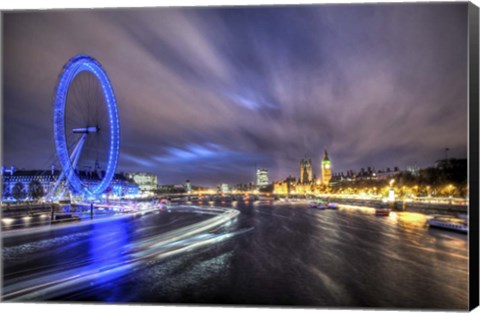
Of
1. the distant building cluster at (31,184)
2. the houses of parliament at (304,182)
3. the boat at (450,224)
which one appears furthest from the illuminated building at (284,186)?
the boat at (450,224)

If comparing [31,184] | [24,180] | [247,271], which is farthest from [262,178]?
[247,271]

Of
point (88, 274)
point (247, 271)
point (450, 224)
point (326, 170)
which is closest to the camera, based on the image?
point (88, 274)

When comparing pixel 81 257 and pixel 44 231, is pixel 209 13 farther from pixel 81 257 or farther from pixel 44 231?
pixel 44 231

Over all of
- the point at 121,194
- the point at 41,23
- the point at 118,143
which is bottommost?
the point at 121,194

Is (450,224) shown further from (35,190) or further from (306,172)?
(306,172)

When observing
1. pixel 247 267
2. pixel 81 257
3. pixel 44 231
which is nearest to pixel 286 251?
A: pixel 247 267

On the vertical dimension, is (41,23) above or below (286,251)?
above
